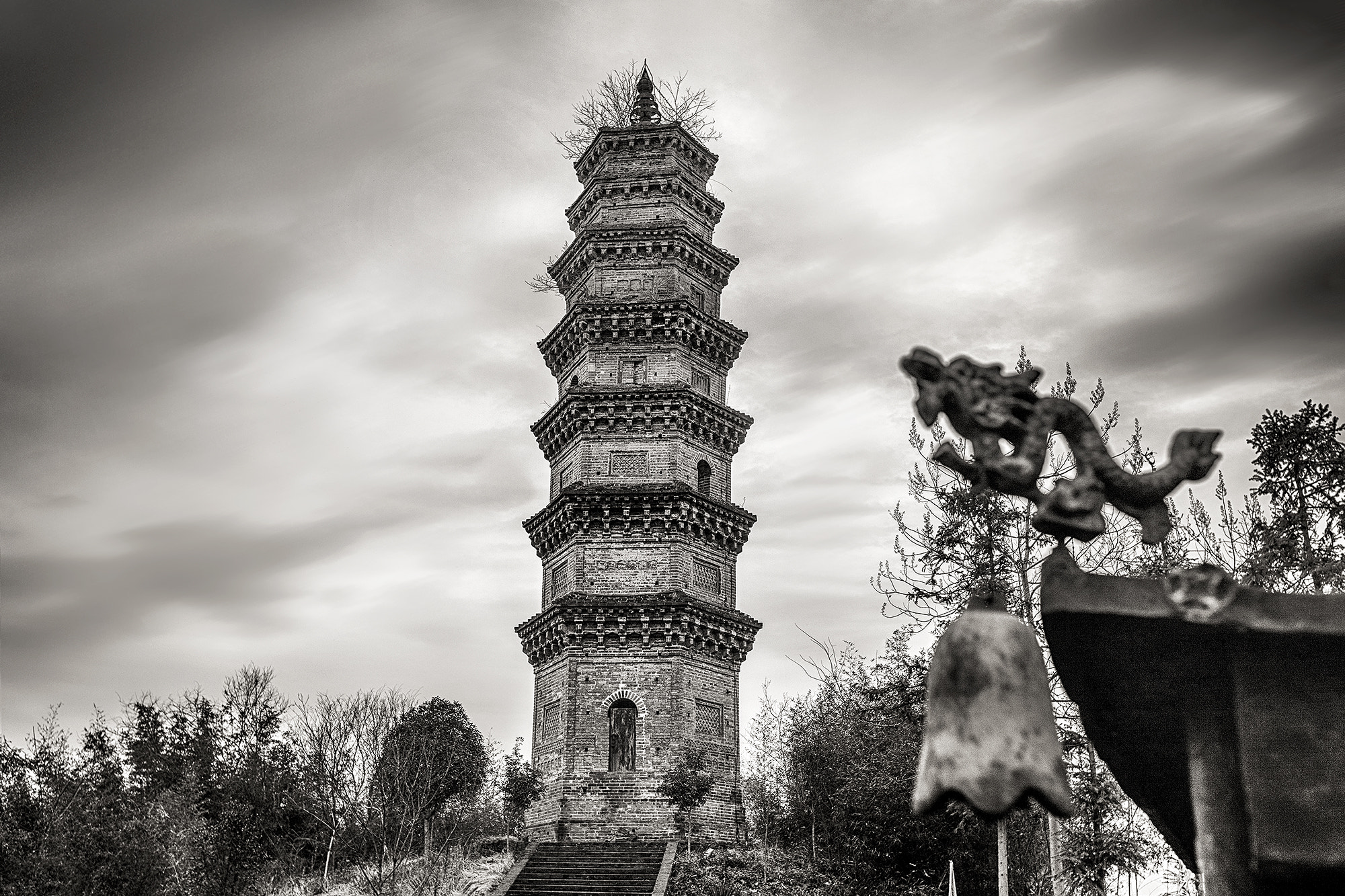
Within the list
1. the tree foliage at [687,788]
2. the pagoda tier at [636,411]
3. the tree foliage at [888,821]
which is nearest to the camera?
the tree foliage at [888,821]

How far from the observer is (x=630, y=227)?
38.6 metres

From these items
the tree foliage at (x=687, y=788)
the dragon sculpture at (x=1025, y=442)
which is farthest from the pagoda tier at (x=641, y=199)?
the dragon sculpture at (x=1025, y=442)

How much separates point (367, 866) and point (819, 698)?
14501 millimetres

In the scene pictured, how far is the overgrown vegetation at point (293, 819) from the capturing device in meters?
28.9

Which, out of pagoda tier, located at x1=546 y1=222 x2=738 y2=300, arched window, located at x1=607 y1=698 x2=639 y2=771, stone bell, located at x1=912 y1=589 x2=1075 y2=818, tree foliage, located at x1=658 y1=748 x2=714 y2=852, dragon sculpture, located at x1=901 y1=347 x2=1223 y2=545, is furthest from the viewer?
pagoda tier, located at x1=546 y1=222 x2=738 y2=300

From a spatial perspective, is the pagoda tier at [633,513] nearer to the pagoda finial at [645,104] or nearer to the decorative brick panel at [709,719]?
the decorative brick panel at [709,719]

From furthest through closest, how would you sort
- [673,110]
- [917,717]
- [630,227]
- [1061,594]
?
[673,110], [630,227], [917,717], [1061,594]

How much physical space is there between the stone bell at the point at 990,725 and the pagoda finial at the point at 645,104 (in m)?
39.7

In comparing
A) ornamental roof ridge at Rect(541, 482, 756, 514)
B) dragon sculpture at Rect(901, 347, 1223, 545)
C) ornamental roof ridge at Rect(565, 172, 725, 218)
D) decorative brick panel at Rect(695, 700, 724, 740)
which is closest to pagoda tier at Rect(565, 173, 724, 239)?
ornamental roof ridge at Rect(565, 172, 725, 218)

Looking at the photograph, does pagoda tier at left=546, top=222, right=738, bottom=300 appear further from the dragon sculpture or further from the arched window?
the dragon sculpture

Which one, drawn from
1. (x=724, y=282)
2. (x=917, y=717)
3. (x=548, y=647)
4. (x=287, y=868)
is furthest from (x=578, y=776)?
(x=724, y=282)

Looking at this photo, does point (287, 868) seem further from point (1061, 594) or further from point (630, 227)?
point (1061, 594)

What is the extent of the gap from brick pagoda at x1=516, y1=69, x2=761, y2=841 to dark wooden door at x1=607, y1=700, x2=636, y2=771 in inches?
2.0

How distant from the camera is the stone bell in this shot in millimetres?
3381
